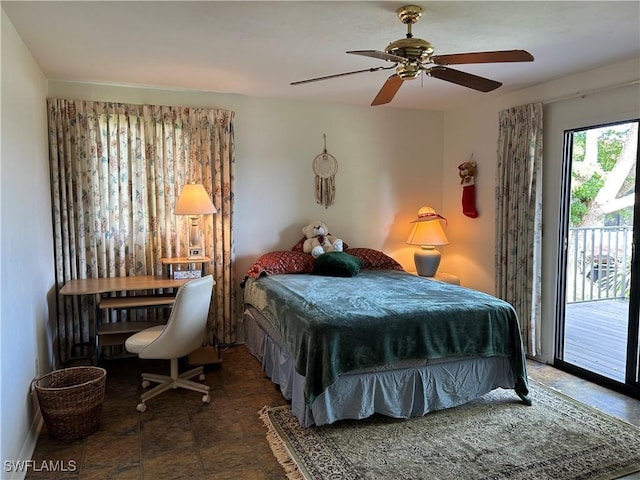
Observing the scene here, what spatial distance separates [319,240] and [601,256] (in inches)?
131

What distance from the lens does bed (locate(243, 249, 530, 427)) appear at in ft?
8.92

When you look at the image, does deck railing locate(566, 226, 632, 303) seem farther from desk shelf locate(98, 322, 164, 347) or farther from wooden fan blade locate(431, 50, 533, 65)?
desk shelf locate(98, 322, 164, 347)

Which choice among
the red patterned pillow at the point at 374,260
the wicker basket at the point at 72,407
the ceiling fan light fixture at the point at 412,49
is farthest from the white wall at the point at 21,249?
the red patterned pillow at the point at 374,260

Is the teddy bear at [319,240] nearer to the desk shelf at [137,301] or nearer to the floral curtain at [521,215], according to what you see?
the desk shelf at [137,301]

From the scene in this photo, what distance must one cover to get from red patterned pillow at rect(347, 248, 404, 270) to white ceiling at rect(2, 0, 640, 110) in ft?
5.50

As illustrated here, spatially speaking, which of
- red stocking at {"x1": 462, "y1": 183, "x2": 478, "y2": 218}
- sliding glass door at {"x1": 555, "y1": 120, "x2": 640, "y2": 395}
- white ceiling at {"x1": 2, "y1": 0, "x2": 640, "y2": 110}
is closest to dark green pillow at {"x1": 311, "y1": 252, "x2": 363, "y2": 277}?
red stocking at {"x1": 462, "y1": 183, "x2": 478, "y2": 218}

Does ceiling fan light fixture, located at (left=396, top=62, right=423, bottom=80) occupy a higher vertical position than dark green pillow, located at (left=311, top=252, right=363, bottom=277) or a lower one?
higher

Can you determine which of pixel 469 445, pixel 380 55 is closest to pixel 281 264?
pixel 469 445

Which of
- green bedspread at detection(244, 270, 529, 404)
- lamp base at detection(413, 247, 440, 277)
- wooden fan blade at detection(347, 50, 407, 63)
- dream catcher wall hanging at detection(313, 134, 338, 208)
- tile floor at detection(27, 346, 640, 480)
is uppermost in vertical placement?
wooden fan blade at detection(347, 50, 407, 63)

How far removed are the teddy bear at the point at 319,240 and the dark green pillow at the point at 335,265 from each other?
0.26 m

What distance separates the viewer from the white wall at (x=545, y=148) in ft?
11.4

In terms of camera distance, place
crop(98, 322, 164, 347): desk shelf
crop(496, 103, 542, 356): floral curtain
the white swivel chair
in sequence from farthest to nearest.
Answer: crop(496, 103, 542, 356): floral curtain, crop(98, 322, 164, 347): desk shelf, the white swivel chair

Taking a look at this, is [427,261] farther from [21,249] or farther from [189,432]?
[21,249]

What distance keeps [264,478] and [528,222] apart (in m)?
3.05
